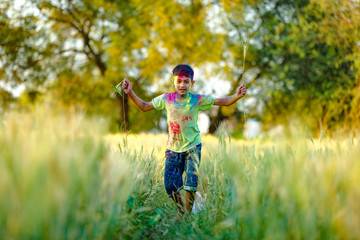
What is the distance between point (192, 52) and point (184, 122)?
734 centimetres

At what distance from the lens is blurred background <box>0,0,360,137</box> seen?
10164mm

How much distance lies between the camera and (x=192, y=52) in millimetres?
10258

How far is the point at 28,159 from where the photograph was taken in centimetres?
144

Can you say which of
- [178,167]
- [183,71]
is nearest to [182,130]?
[178,167]

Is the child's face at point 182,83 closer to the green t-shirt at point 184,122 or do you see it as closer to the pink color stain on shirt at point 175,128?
the green t-shirt at point 184,122

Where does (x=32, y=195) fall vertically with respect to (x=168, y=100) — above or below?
below

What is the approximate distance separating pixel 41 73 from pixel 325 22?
10599mm

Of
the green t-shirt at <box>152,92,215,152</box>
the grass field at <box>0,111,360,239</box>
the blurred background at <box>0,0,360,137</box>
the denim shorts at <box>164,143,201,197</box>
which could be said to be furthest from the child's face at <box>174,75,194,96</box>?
the blurred background at <box>0,0,360,137</box>

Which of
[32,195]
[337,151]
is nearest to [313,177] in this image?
Result: [337,151]

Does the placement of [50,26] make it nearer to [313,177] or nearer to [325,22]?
[325,22]

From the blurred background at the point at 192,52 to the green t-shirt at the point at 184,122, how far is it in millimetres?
6644

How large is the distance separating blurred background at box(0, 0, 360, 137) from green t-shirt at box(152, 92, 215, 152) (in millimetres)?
6644

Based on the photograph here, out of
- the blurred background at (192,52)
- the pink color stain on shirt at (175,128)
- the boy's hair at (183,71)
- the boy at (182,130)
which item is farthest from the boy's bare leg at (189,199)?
the blurred background at (192,52)

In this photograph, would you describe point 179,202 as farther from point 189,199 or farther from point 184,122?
point 184,122
